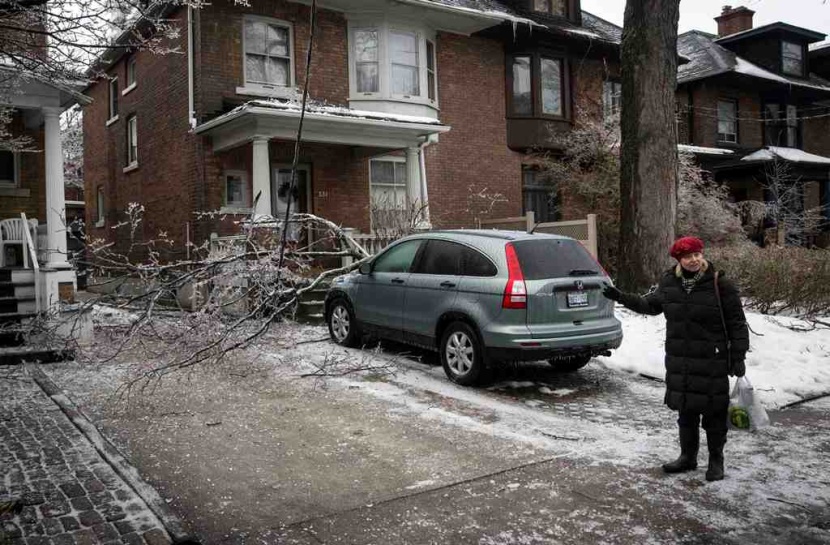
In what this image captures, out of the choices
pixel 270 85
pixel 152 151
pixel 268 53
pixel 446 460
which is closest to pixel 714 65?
pixel 268 53

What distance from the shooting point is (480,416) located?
21.1 feet

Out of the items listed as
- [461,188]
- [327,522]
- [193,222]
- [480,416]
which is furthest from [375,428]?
[461,188]

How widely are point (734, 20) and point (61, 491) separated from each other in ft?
107

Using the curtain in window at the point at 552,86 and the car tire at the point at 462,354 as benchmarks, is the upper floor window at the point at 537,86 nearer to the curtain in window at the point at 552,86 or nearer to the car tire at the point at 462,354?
the curtain in window at the point at 552,86

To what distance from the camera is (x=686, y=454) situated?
4883 mm

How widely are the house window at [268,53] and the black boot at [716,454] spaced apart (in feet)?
44.2

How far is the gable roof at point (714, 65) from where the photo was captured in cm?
2564

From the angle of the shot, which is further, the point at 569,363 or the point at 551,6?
the point at 551,6

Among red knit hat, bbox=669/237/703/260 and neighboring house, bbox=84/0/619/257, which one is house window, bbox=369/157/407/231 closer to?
neighboring house, bbox=84/0/619/257

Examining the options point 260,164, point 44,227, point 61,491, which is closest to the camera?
point 61,491

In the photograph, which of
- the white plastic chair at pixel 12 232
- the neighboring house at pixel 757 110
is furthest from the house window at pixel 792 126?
the white plastic chair at pixel 12 232

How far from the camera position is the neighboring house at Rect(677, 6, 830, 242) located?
84.5 feet

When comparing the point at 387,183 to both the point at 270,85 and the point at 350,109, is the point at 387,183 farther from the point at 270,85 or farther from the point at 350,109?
the point at 270,85

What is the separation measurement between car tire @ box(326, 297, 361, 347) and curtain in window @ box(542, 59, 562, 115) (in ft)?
40.4
